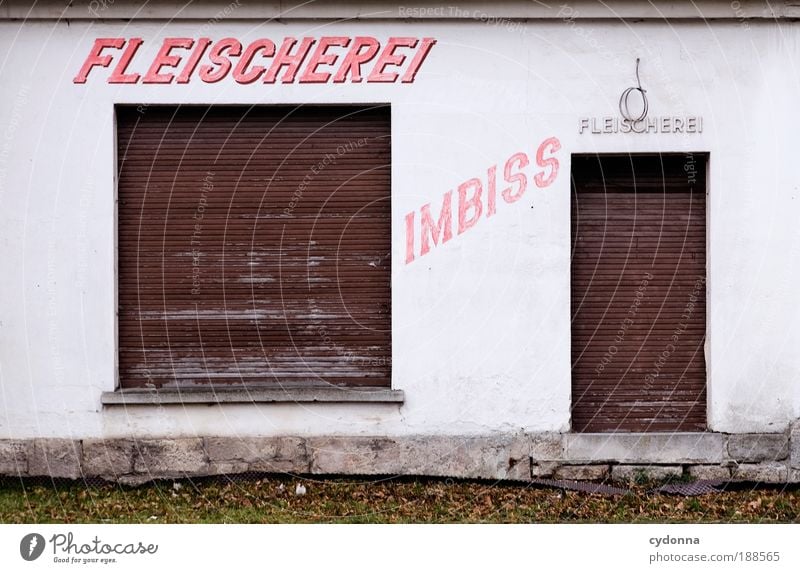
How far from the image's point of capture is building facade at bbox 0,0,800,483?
11062 millimetres

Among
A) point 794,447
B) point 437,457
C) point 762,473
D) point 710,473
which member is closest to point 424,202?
point 437,457

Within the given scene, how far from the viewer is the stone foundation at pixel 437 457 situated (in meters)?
11.1

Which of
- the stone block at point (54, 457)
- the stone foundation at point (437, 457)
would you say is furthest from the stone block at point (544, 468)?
the stone block at point (54, 457)

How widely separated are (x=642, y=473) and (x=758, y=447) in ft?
4.27

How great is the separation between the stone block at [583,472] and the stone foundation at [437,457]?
0.4 inches

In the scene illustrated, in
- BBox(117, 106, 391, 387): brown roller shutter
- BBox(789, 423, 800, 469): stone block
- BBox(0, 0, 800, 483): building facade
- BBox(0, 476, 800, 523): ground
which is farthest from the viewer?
BBox(117, 106, 391, 387): brown roller shutter

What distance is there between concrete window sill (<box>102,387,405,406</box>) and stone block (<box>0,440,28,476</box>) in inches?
40.9

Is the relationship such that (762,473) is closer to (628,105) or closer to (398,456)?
(398,456)

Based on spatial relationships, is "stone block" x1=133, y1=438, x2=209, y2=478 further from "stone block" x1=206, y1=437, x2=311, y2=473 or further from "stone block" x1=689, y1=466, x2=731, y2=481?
"stone block" x1=689, y1=466, x2=731, y2=481

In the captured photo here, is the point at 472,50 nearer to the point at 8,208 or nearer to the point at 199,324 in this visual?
the point at 199,324

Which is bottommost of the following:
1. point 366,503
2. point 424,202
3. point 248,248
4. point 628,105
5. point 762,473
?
point 366,503

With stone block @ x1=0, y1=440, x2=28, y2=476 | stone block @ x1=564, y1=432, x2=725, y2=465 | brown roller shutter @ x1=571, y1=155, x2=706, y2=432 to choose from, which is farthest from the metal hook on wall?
stone block @ x1=0, y1=440, x2=28, y2=476

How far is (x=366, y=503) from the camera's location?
34.8ft

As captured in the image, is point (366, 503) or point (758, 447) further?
point (758, 447)
